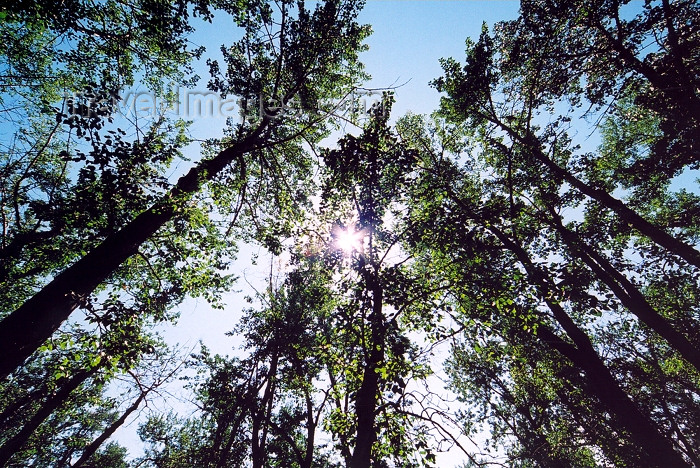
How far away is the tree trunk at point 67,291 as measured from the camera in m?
4.35

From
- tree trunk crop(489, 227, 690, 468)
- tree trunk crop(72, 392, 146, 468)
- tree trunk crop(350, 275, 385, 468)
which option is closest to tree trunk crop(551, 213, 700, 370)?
tree trunk crop(489, 227, 690, 468)

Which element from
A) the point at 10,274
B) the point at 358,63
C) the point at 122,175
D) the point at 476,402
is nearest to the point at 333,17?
the point at 358,63

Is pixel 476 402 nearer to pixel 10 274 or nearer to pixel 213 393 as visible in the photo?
pixel 213 393

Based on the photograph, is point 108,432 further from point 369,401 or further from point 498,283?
point 498,283

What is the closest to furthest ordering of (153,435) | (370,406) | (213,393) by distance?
(370,406) < (213,393) < (153,435)

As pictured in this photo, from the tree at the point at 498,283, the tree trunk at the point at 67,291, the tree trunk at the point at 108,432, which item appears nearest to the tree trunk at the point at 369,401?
the tree at the point at 498,283

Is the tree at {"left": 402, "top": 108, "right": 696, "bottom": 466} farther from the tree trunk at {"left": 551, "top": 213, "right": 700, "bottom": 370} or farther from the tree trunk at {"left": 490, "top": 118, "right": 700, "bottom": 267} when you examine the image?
the tree trunk at {"left": 490, "top": 118, "right": 700, "bottom": 267}

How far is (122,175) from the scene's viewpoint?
17.0 ft

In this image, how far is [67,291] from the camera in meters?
5.00

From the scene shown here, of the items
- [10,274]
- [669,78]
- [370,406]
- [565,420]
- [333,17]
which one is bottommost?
[370,406]

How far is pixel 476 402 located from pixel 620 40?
2167 centimetres

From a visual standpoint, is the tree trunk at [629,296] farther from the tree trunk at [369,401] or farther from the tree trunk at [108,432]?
the tree trunk at [108,432]

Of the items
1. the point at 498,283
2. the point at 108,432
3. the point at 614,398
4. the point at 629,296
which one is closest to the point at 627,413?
the point at 614,398

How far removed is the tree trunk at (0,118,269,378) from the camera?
435 centimetres
